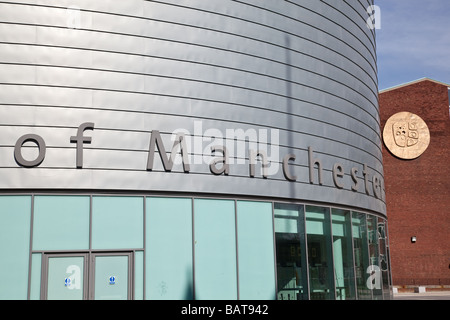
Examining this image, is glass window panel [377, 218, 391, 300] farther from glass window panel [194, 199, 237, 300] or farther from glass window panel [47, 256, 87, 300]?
glass window panel [47, 256, 87, 300]

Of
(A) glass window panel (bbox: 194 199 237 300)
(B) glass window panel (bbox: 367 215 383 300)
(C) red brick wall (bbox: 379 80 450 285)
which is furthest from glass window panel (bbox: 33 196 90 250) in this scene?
(C) red brick wall (bbox: 379 80 450 285)

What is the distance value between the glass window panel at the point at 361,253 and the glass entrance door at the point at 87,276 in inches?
389

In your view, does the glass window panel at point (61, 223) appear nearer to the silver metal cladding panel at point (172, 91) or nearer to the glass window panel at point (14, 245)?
the glass window panel at point (14, 245)

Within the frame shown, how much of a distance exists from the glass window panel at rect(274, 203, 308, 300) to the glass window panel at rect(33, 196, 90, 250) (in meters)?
6.38

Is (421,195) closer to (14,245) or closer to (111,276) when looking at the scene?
(111,276)

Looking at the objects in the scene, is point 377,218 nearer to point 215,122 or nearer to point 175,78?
point 215,122

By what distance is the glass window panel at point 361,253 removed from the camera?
23.1 metres

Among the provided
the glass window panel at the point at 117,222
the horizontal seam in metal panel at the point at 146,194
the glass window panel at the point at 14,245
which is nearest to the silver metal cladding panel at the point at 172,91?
the horizontal seam in metal panel at the point at 146,194

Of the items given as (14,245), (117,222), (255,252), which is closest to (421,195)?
(255,252)

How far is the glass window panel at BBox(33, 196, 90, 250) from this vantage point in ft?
A: 53.3

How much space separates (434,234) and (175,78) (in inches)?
1382

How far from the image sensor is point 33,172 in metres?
16.3

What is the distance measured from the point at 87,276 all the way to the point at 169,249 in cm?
242
